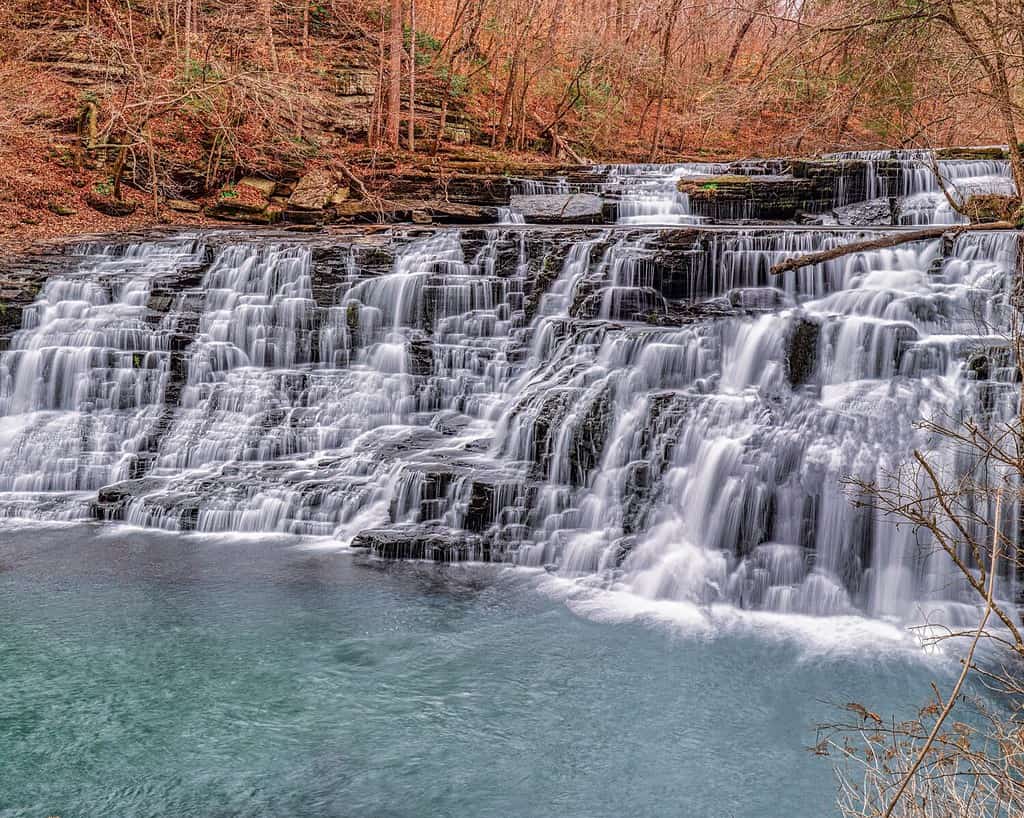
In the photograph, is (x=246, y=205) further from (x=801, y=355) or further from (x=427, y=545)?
(x=801, y=355)

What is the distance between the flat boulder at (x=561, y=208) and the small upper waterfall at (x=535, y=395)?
2.60m

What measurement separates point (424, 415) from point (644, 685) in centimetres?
697

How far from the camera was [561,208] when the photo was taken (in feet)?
→ 62.4

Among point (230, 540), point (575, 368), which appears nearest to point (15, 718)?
point (230, 540)

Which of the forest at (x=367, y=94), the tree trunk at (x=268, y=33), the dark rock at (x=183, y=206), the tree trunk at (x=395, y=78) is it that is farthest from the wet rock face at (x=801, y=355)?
the tree trunk at (x=268, y=33)

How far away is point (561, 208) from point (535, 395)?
765cm

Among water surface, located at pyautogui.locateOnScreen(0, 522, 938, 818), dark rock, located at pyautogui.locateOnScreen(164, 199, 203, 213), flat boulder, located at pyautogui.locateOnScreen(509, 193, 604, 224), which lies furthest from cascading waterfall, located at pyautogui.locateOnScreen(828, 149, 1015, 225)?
dark rock, located at pyautogui.locateOnScreen(164, 199, 203, 213)

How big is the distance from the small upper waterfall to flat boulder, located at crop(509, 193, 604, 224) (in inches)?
102

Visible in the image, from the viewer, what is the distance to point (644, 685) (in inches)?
309

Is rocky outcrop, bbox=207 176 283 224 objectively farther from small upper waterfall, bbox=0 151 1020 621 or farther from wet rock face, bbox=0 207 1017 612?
wet rock face, bbox=0 207 1017 612

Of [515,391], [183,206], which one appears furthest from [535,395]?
[183,206]

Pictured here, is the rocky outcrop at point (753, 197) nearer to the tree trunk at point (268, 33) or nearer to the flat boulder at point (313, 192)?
the flat boulder at point (313, 192)

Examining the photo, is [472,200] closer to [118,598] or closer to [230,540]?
[230,540]

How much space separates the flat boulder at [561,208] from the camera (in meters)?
18.7
